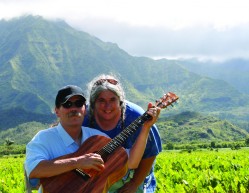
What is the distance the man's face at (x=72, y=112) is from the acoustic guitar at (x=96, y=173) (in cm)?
25

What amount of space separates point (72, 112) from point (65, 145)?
0.38m

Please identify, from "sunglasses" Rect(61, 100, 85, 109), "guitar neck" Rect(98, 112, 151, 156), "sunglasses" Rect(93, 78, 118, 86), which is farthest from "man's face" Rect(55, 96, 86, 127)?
"sunglasses" Rect(93, 78, 118, 86)

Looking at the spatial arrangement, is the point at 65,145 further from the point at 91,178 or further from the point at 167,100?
the point at 167,100

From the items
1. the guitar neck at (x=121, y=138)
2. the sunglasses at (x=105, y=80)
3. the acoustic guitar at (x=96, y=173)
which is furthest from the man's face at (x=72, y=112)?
the sunglasses at (x=105, y=80)

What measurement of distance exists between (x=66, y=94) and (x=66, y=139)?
49 centimetres

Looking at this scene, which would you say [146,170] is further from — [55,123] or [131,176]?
[55,123]

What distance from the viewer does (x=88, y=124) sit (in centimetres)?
520

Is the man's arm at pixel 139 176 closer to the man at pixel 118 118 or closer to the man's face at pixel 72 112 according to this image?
the man at pixel 118 118

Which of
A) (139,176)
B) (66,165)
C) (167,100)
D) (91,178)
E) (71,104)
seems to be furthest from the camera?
(139,176)

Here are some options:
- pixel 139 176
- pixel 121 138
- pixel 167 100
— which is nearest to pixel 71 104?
pixel 121 138

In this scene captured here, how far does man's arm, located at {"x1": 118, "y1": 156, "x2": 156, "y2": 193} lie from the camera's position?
5082 millimetres

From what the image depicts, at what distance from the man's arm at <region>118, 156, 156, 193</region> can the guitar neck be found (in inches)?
28.3

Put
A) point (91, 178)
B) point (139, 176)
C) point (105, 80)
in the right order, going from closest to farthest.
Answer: point (91, 178) → point (105, 80) → point (139, 176)

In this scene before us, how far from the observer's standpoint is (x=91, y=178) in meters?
4.42
